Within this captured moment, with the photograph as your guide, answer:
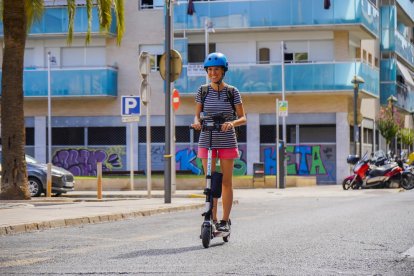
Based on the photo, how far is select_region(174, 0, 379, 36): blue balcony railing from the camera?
42.3 meters

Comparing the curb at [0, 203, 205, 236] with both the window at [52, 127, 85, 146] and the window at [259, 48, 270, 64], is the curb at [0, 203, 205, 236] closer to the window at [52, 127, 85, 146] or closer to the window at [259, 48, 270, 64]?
the window at [259, 48, 270, 64]

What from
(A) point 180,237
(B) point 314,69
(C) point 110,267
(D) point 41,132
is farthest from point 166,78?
(D) point 41,132

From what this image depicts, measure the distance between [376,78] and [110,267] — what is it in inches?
1628

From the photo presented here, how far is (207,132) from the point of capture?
10312mm

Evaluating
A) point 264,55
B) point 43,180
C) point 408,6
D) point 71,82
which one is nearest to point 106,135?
point 71,82

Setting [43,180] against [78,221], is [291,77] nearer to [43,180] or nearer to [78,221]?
[43,180]

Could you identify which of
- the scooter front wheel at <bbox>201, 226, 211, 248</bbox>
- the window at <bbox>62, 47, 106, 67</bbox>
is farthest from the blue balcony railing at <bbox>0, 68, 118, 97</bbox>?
the scooter front wheel at <bbox>201, 226, 211, 248</bbox>

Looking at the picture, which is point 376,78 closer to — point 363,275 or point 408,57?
point 408,57

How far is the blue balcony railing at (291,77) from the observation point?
→ 140 ft

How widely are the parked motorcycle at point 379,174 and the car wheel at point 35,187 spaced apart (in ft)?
→ 38.6

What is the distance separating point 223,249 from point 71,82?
3517 cm

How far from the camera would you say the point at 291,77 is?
140 ft

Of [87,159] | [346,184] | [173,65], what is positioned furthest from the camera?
[87,159]

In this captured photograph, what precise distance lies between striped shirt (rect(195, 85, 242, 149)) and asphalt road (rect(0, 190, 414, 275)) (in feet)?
3.51
